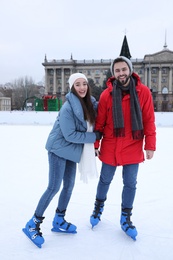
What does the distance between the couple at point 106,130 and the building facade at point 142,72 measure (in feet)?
189

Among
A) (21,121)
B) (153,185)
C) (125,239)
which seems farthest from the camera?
(21,121)

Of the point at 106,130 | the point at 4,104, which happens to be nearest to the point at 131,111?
the point at 106,130

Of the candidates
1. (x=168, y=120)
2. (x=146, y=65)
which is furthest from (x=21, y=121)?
(x=146, y=65)

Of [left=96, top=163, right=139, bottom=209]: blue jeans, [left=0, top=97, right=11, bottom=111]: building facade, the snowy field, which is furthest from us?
[left=0, top=97, right=11, bottom=111]: building facade

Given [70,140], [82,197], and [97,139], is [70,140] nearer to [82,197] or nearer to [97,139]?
[97,139]

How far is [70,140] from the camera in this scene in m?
2.37

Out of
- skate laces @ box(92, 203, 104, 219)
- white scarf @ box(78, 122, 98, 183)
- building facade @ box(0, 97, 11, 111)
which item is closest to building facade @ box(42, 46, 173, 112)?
building facade @ box(0, 97, 11, 111)

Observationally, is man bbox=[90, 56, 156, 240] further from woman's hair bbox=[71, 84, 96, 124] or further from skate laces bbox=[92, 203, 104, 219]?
skate laces bbox=[92, 203, 104, 219]

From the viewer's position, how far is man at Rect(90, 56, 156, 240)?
2441mm

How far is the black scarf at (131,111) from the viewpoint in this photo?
2.42 metres

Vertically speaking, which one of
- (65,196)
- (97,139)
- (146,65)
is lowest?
(65,196)

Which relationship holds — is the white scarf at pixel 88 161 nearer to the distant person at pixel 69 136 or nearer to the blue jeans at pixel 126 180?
the distant person at pixel 69 136

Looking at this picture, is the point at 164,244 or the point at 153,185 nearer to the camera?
the point at 164,244

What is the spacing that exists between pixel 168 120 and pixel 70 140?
1379 centimetres
